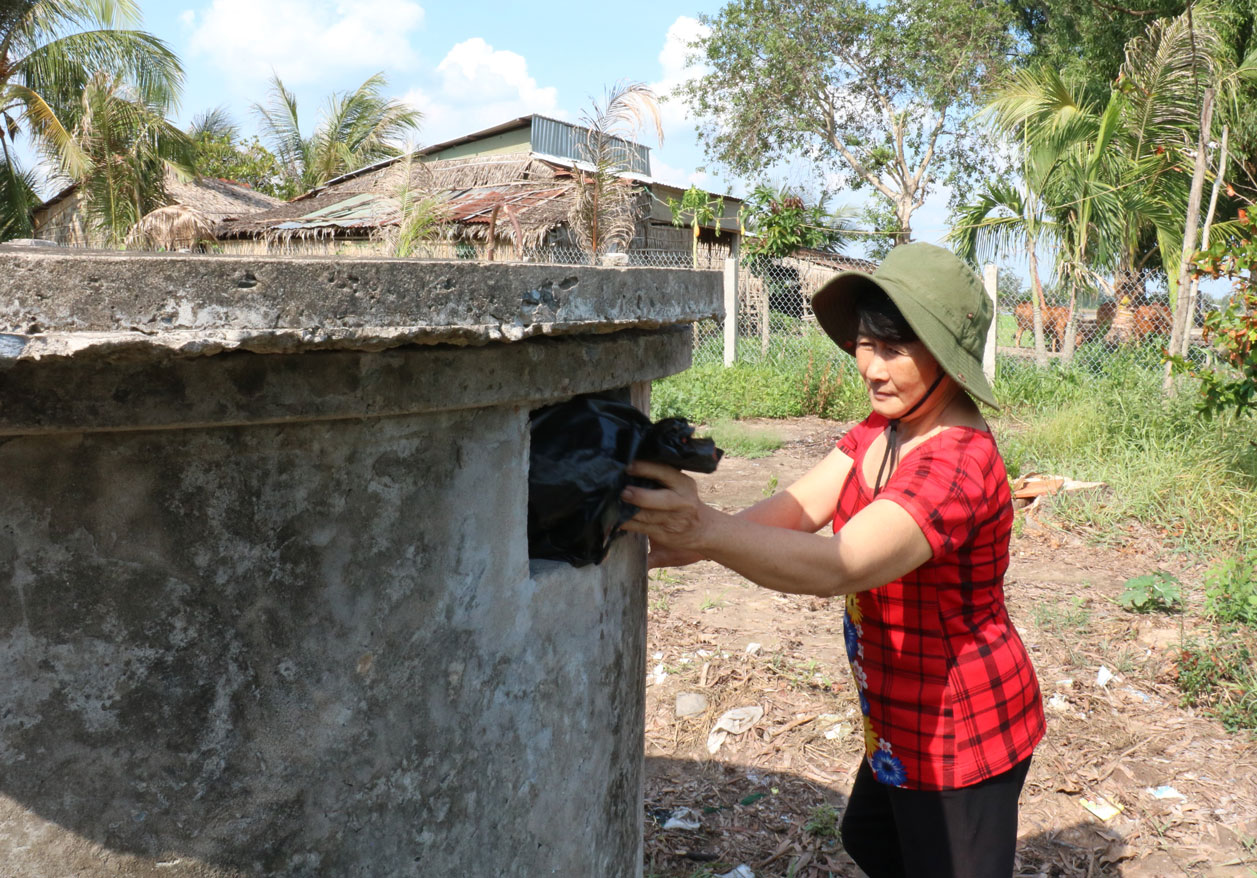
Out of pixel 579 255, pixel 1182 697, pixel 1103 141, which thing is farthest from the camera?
pixel 579 255

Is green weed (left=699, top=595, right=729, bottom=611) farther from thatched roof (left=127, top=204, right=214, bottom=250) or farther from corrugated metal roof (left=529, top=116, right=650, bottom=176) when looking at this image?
corrugated metal roof (left=529, top=116, right=650, bottom=176)

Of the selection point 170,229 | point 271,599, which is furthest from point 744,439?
point 170,229

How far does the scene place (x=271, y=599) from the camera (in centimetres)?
115

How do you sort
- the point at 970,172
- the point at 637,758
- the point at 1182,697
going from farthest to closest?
the point at 970,172
the point at 1182,697
the point at 637,758

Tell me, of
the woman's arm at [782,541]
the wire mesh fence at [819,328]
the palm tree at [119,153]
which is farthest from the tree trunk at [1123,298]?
the palm tree at [119,153]

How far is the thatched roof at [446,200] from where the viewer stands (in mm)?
12195

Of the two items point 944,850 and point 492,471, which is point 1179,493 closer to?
point 944,850

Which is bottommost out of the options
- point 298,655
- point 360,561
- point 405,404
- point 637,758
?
point 637,758

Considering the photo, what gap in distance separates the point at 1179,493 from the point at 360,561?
5709 mm

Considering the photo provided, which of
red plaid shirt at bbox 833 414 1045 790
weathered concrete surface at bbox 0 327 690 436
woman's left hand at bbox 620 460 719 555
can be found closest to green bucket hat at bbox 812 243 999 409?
red plaid shirt at bbox 833 414 1045 790

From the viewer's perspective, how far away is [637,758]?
1771 mm

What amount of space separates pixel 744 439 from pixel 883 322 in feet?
20.7

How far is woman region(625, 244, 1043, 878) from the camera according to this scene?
5.36 feet

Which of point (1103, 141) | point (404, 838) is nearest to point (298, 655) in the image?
point (404, 838)
